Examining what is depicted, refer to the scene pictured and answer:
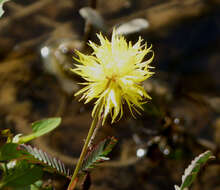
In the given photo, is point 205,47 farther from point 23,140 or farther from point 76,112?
point 23,140

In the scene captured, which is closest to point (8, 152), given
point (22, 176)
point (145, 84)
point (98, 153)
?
point (22, 176)

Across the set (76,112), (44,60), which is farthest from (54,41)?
(76,112)

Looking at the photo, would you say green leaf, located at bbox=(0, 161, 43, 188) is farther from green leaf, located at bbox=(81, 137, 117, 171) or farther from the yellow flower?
the yellow flower

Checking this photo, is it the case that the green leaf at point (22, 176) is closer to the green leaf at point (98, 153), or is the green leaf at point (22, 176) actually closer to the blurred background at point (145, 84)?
the green leaf at point (98, 153)

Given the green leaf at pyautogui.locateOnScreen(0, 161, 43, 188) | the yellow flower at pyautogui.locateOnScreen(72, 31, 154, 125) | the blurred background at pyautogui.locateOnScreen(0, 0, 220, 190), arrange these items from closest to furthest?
the yellow flower at pyautogui.locateOnScreen(72, 31, 154, 125) < the green leaf at pyautogui.locateOnScreen(0, 161, 43, 188) < the blurred background at pyautogui.locateOnScreen(0, 0, 220, 190)

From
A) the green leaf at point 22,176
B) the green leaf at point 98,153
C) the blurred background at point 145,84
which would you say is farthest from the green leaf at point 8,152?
the blurred background at point 145,84

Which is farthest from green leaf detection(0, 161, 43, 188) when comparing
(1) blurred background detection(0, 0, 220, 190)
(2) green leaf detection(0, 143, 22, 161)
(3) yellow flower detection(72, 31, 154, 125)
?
(1) blurred background detection(0, 0, 220, 190)

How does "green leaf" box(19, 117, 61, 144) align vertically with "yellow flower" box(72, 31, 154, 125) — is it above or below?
below
